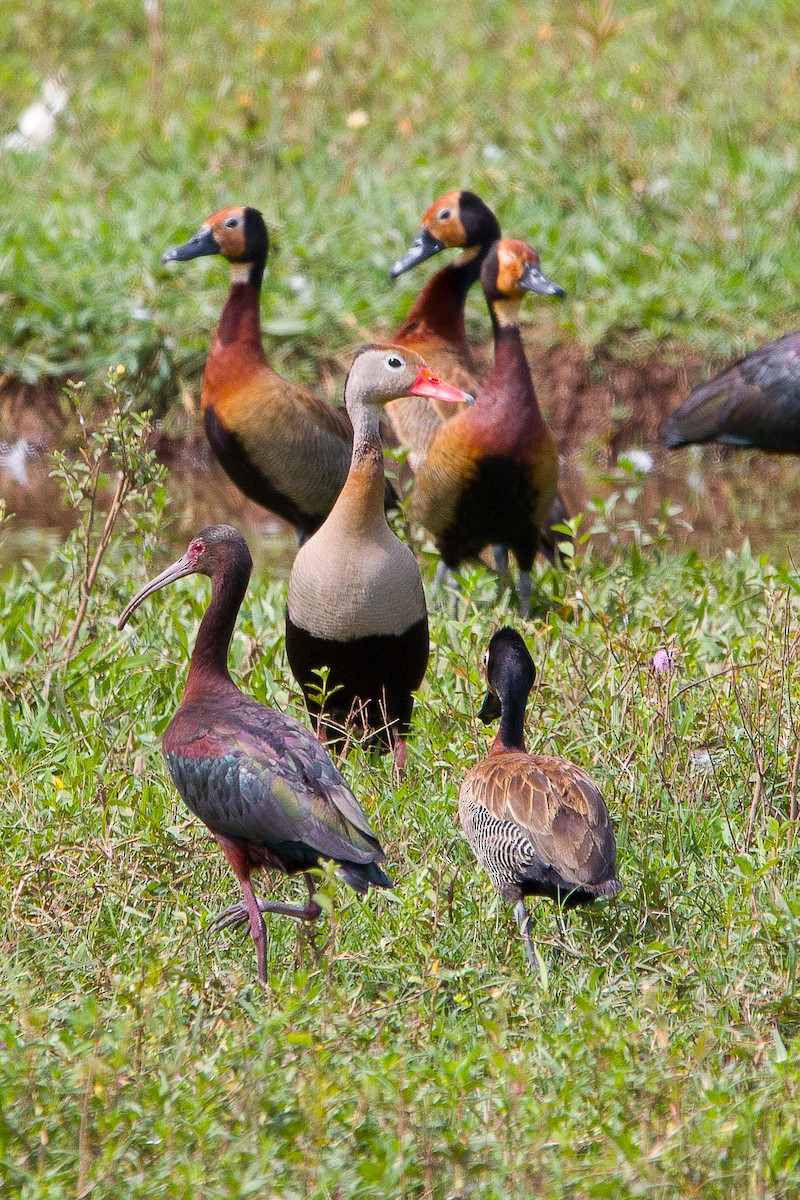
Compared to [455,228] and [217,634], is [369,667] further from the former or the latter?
[455,228]

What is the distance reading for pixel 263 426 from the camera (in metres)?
6.73

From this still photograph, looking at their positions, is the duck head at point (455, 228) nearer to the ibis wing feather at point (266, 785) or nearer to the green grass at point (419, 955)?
the green grass at point (419, 955)

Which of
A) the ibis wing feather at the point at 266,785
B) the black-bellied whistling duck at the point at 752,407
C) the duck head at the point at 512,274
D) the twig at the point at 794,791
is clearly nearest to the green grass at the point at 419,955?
the twig at the point at 794,791

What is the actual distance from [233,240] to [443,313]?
3.35 feet

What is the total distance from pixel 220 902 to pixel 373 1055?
990mm

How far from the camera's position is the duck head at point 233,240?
7047 millimetres

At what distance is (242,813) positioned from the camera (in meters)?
3.87

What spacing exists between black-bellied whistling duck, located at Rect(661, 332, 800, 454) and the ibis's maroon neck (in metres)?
3.65

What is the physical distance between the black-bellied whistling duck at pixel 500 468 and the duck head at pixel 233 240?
109 centimetres

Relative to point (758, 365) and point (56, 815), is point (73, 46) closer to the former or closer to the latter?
point (758, 365)

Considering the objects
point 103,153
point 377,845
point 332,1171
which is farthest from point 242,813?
point 103,153

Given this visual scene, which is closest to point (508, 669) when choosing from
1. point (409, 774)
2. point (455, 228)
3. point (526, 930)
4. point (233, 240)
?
point (409, 774)

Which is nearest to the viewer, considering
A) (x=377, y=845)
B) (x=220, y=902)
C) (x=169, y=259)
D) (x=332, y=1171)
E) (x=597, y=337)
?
(x=332, y=1171)

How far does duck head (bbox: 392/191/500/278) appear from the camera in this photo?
7680 millimetres
